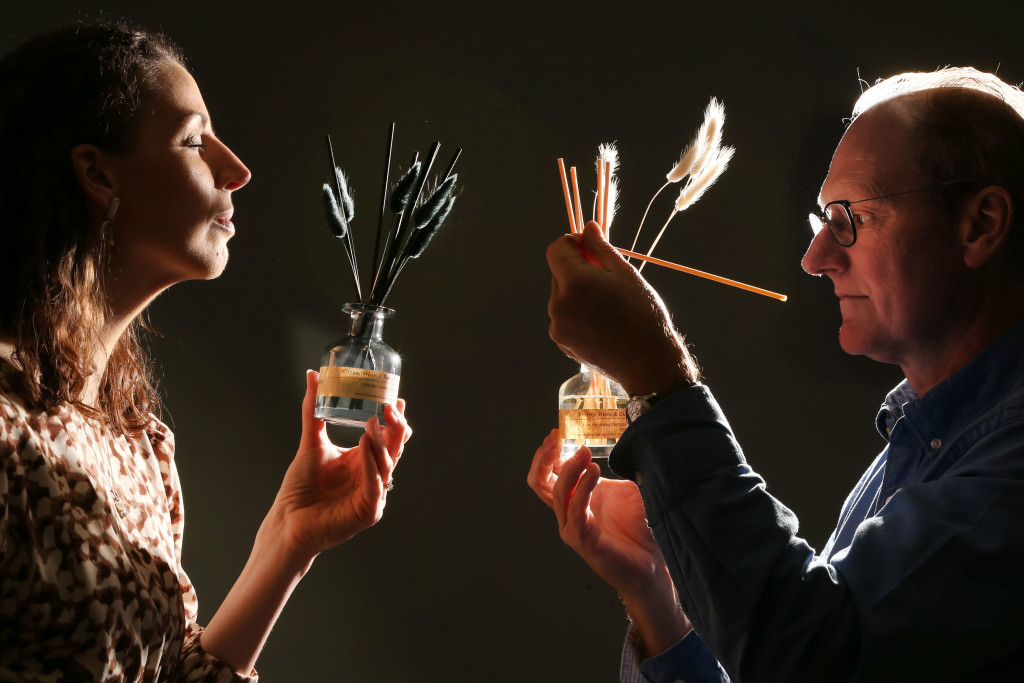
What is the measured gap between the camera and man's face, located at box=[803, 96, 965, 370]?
0.90 m

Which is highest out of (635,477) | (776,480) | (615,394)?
(615,394)

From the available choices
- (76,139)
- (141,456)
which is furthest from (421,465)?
(76,139)

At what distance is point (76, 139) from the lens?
1037 mm

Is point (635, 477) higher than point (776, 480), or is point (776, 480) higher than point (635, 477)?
point (635, 477)

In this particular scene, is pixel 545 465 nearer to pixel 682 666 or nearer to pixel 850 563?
pixel 682 666

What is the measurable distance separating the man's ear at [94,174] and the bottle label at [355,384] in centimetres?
38

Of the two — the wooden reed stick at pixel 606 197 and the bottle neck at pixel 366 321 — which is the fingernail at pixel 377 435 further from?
the wooden reed stick at pixel 606 197

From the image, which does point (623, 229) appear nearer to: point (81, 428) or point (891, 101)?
point (891, 101)

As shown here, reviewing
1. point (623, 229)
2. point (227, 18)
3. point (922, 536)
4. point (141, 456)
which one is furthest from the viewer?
point (623, 229)

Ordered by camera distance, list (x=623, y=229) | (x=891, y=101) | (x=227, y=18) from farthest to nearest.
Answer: (x=623, y=229) < (x=227, y=18) < (x=891, y=101)

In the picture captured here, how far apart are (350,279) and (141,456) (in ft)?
2.38

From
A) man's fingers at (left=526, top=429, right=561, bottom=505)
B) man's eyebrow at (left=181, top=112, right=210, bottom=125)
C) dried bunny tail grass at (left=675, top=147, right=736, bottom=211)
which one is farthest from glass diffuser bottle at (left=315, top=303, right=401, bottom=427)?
dried bunny tail grass at (left=675, top=147, right=736, bottom=211)

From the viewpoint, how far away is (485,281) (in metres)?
1.81

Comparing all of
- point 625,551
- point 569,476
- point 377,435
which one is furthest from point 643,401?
point 377,435
